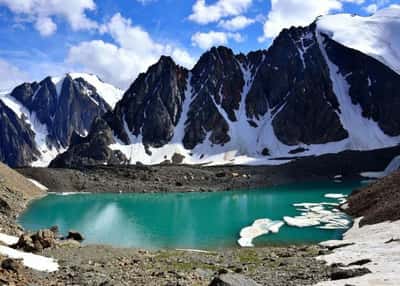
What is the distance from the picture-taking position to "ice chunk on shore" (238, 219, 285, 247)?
52934mm

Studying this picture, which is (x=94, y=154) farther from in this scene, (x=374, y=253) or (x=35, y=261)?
(x=374, y=253)

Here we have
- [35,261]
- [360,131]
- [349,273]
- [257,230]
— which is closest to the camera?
[349,273]

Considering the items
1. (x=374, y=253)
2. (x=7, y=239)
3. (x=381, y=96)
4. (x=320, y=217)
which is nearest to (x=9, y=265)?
(x=7, y=239)

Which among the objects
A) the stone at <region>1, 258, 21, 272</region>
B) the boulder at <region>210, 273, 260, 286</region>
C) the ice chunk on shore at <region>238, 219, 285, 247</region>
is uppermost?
the boulder at <region>210, 273, 260, 286</region>

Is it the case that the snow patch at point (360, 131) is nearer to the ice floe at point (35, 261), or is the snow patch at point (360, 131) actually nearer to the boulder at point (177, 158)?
the boulder at point (177, 158)

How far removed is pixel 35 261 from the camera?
3397 cm

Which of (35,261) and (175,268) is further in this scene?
(175,268)

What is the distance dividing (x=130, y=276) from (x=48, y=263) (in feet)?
22.9

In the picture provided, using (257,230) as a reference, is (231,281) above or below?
above

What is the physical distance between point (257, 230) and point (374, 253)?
27.1 m

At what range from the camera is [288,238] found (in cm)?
5375

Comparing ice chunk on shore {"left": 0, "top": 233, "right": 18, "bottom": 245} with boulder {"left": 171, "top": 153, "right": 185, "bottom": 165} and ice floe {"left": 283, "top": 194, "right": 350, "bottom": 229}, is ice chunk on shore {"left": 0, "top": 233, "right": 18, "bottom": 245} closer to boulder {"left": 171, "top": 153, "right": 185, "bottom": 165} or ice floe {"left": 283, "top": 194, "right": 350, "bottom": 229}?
ice floe {"left": 283, "top": 194, "right": 350, "bottom": 229}

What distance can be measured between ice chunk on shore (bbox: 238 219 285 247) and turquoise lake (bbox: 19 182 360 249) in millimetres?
942

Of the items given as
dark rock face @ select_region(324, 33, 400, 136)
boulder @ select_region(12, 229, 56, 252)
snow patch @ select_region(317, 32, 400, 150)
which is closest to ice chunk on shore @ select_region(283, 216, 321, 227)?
boulder @ select_region(12, 229, 56, 252)
